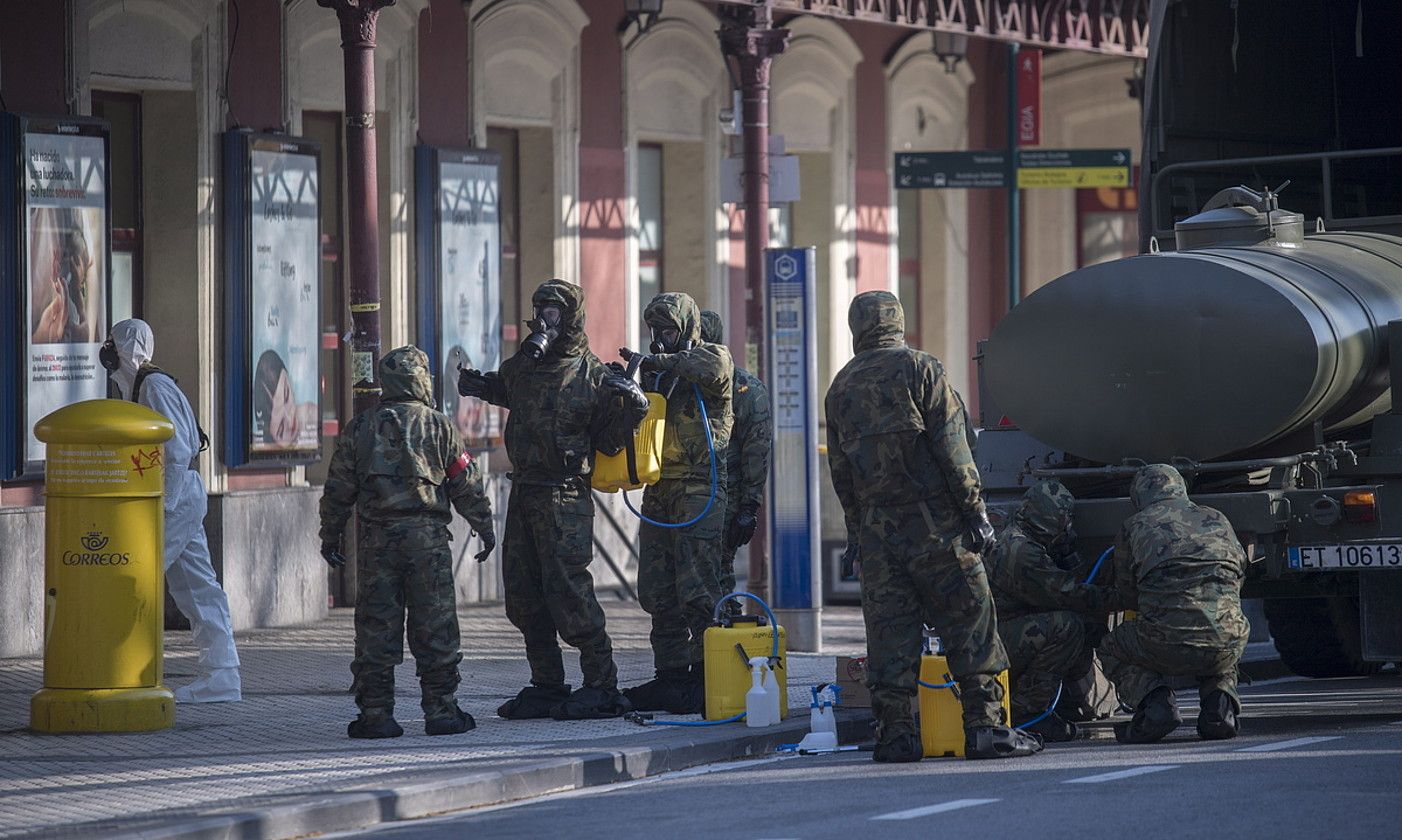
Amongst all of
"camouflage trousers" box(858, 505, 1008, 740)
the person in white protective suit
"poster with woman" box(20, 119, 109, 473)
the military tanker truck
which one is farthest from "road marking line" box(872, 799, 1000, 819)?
Result: "poster with woman" box(20, 119, 109, 473)

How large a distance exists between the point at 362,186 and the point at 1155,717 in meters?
5.53

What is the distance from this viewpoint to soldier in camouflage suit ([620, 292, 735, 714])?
37.4ft

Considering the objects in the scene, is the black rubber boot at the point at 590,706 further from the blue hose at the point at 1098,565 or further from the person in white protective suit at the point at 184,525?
the blue hose at the point at 1098,565

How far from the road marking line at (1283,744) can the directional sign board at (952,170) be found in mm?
11125

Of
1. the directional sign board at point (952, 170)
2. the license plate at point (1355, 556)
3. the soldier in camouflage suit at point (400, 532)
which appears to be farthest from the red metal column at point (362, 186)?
the directional sign board at point (952, 170)

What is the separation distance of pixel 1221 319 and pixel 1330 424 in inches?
33.8

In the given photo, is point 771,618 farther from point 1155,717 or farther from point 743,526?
point 1155,717

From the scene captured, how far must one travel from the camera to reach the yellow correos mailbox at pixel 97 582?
1098 cm

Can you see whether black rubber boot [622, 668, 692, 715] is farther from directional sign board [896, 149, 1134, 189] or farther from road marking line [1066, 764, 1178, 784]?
directional sign board [896, 149, 1134, 189]

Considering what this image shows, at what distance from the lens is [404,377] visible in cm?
1076

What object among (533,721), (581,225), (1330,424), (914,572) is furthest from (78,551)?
(581,225)

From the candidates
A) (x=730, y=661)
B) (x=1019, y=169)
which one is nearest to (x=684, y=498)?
(x=730, y=661)

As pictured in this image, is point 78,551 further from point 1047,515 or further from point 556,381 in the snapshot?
point 1047,515

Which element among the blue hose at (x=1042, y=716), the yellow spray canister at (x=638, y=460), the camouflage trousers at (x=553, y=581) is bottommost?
the blue hose at (x=1042, y=716)
